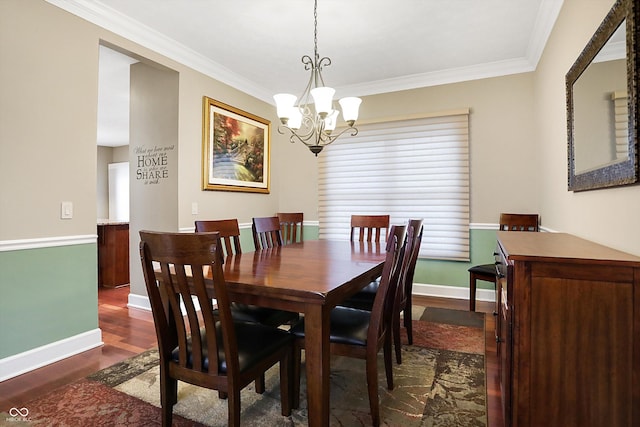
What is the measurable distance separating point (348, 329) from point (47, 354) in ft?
7.02

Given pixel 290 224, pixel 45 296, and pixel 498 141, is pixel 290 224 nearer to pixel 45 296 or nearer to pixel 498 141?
pixel 45 296

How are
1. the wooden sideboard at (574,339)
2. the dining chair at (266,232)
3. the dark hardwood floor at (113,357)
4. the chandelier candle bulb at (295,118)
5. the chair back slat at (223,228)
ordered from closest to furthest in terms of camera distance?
the wooden sideboard at (574,339), the dark hardwood floor at (113,357), the chair back slat at (223,228), the chandelier candle bulb at (295,118), the dining chair at (266,232)

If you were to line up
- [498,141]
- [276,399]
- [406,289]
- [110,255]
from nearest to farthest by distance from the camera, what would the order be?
[276,399] → [406,289] → [498,141] → [110,255]

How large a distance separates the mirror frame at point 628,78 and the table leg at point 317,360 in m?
1.32

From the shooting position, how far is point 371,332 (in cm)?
162

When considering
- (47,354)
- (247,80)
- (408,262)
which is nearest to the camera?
(408,262)

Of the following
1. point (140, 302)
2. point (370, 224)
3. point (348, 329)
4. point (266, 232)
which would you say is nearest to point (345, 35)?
point (370, 224)

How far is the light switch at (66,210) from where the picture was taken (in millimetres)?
2391

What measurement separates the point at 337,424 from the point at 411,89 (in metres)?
3.65

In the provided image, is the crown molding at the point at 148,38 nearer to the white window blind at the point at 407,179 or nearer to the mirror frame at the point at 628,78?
the white window blind at the point at 407,179

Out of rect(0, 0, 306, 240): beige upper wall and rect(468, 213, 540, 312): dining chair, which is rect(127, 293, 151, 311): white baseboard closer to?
rect(0, 0, 306, 240): beige upper wall

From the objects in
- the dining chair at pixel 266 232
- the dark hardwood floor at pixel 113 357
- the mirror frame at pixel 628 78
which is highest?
the mirror frame at pixel 628 78

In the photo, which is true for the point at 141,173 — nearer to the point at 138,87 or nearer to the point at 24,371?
the point at 138,87

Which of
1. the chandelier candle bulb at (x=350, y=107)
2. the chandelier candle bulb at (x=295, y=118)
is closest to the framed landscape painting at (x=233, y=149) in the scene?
the chandelier candle bulb at (x=295, y=118)
